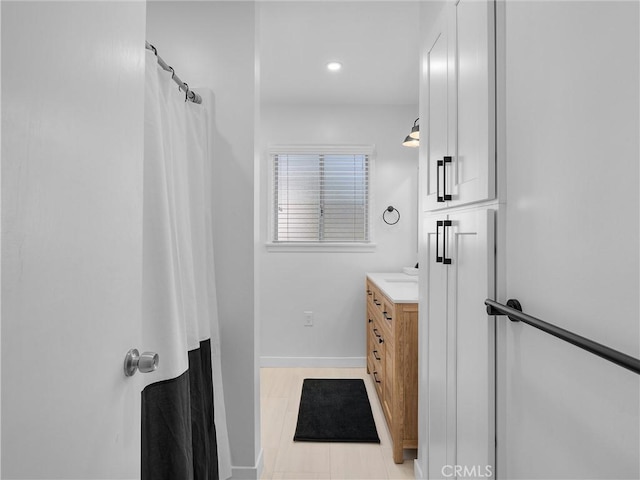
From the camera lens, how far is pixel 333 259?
3777mm

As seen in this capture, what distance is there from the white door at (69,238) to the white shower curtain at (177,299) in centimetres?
47

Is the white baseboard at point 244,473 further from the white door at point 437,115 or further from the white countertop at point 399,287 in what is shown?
the white door at point 437,115

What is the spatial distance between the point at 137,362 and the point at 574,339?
33.8 inches

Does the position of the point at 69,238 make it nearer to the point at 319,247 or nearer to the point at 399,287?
the point at 399,287

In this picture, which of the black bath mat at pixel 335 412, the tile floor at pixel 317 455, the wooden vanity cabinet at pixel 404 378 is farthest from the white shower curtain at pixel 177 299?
the wooden vanity cabinet at pixel 404 378

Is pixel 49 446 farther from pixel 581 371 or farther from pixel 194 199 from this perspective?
pixel 194 199

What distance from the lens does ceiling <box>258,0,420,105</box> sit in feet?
7.49

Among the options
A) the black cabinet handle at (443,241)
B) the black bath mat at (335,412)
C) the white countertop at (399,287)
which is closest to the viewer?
the black cabinet handle at (443,241)

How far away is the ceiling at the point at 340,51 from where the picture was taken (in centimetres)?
228

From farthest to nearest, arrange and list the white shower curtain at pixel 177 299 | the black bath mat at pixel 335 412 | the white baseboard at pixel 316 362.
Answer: the white baseboard at pixel 316 362 → the black bath mat at pixel 335 412 → the white shower curtain at pixel 177 299

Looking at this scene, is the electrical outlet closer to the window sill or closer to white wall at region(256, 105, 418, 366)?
white wall at region(256, 105, 418, 366)

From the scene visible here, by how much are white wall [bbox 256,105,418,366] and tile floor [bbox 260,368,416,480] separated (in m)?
0.83

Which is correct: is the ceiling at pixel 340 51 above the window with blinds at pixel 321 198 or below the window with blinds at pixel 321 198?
above

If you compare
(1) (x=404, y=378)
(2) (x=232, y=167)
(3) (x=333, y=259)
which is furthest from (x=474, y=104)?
(3) (x=333, y=259)
